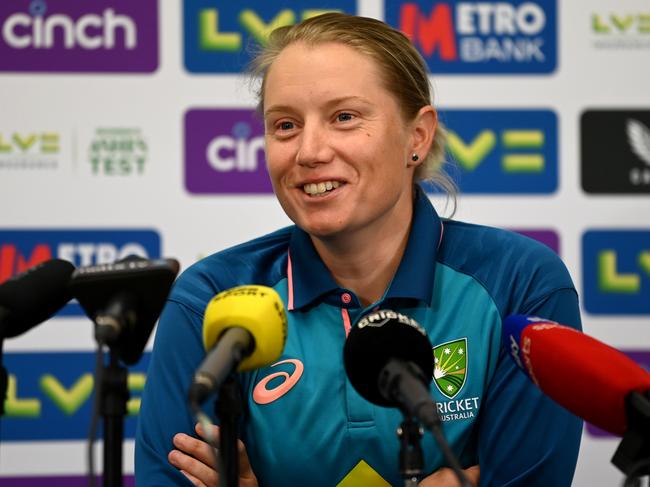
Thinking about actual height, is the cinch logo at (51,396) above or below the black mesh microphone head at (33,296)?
below

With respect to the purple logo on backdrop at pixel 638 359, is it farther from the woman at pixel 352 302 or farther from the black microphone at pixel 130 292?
the black microphone at pixel 130 292

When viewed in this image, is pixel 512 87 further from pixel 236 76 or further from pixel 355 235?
pixel 355 235

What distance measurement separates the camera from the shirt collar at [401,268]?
5.76 feet

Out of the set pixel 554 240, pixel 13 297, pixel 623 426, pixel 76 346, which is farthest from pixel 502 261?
pixel 76 346

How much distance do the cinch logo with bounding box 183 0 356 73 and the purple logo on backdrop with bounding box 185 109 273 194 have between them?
15 cm

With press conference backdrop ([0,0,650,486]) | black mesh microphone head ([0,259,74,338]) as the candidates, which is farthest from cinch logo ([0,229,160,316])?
black mesh microphone head ([0,259,74,338])

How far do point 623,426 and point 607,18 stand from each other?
2.17 m

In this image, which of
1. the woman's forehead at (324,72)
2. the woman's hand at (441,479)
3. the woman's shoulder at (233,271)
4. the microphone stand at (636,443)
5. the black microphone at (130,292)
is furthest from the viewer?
the woman's shoulder at (233,271)

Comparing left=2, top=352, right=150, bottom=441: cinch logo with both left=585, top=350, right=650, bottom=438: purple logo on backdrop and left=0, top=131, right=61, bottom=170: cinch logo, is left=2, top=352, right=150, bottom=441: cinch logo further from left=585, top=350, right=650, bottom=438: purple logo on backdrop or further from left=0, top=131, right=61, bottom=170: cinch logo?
left=585, top=350, right=650, bottom=438: purple logo on backdrop

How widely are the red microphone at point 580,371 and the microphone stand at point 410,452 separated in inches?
8.0

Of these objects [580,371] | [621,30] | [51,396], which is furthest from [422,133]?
[51,396]

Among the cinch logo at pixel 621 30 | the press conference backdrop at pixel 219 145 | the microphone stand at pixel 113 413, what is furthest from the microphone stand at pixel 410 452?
the cinch logo at pixel 621 30

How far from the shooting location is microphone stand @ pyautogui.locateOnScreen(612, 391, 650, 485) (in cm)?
99

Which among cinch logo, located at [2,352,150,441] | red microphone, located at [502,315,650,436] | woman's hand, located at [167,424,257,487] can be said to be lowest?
cinch logo, located at [2,352,150,441]
